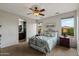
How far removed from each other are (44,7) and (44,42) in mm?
669

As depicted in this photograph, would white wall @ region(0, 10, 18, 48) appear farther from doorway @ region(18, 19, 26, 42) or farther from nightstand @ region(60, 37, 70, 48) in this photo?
nightstand @ region(60, 37, 70, 48)

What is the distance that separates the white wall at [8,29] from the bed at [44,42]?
1.16 feet

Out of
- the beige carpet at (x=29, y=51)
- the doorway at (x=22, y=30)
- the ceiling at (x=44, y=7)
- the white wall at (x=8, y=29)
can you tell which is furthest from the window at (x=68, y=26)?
the white wall at (x=8, y=29)

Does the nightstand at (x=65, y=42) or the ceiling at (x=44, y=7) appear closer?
the ceiling at (x=44, y=7)

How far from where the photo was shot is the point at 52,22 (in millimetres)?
2199

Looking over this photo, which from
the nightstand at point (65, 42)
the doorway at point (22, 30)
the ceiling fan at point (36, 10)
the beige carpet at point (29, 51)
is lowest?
the beige carpet at point (29, 51)

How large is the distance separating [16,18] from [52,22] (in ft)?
2.35

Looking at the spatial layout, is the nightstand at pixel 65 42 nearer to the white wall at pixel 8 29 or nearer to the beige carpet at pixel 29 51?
the beige carpet at pixel 29 51

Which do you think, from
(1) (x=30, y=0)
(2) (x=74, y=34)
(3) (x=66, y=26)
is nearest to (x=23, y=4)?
(1) (x=30, y=0)

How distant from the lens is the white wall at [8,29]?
81.3 inches

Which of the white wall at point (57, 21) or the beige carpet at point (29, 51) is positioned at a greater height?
the white wall at point (57, 21)

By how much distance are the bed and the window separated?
196mm

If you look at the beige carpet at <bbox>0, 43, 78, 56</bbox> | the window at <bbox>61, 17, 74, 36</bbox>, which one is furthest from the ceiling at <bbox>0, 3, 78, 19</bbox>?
the beige carpet at <bbox>0, 43, 78, 56</bbox>

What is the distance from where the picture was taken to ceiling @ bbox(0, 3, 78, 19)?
202 centimetres
